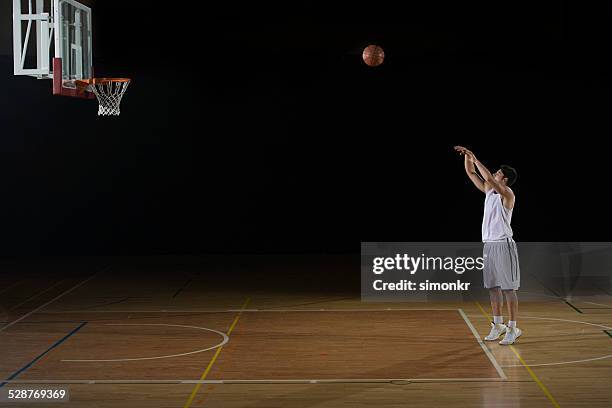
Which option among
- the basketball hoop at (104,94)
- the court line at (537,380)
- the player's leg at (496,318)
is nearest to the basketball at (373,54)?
the basketball hoop at (104,94)

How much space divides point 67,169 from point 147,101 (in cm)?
158

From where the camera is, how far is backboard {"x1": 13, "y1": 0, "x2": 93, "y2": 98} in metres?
8.70

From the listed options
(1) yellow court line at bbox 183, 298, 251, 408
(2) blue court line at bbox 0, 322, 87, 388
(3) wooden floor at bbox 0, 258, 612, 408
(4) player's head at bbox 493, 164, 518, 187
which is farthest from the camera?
(4) player's head at bbox 493, 164, 518, 187

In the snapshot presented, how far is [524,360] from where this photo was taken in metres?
7.78

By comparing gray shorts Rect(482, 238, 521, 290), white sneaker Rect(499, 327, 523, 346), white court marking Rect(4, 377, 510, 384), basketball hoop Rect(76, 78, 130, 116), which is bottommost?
white court marking Rect(4, 377, 510, 384)

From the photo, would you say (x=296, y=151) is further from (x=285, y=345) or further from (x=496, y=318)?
(x=496, y=318)

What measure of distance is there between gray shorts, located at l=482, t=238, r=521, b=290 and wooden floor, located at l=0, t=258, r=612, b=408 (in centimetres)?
52

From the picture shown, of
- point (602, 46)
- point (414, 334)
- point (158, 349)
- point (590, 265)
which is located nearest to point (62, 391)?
point (158, 349)

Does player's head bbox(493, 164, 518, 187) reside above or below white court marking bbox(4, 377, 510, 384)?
above

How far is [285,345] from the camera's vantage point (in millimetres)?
8547

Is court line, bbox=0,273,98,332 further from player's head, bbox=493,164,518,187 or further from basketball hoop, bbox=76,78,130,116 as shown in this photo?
player's head, bbox=493,164,518,187

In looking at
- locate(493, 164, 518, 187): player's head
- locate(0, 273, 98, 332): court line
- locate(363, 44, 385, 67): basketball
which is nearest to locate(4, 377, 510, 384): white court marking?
locate(493, 164, 518, 187): player's head

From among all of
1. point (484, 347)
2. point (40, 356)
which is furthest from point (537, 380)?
point (40, 356)

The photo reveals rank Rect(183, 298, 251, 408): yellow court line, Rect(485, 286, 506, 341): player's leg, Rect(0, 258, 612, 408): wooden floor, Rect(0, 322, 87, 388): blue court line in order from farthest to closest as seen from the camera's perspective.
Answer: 1. Rect(485, 286, 506, 341): player's leg
2. Rect(0, 322, 87, 388): blue court line
3. Rect(0, 258, 612, 408): wooden floor
4. Rect(183, 298, 251, 408): yellow court line
